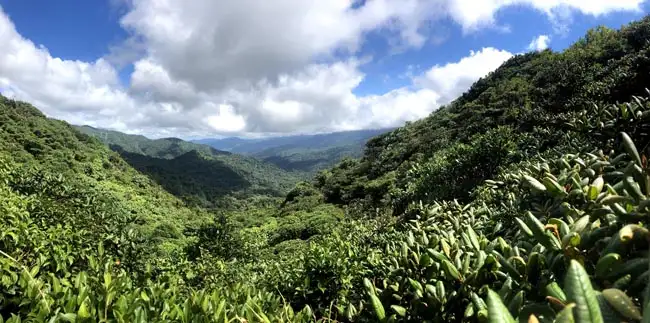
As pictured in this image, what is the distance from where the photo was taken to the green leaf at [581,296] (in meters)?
0.99

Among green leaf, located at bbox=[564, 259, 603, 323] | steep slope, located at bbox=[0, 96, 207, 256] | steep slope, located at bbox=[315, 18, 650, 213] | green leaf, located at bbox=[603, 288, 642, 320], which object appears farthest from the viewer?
steep slope, located at bbox=[0, 96, 207, 256]

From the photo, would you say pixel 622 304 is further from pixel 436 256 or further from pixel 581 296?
pixel 436 256

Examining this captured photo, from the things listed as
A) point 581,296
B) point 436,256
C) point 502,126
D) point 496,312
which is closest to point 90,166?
point 502,126

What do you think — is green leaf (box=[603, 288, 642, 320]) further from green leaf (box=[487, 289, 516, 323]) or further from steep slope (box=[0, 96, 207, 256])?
steep slope (box=[0, 96, 207, 256])

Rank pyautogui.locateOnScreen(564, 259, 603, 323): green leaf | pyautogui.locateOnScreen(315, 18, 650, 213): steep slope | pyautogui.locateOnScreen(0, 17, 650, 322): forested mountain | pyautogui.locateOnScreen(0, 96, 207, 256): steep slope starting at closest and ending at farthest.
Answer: pyautogui.locateOnScreen(564, 259, 603, 323): green leaf
pyautogui.locateOnScreen(0, 17, 650, 322): forested mountain
pyautogui.locateOnScreen(315, 18, 650, 213): steep slope
pyautogui.locateOnScreen(0, 96, 207, 256): steep slope

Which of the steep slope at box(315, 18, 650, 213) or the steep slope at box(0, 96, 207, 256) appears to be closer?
the steep slope at box(315, 18, 650, 213)

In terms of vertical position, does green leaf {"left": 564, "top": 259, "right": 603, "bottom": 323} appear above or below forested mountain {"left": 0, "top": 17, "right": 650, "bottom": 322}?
above

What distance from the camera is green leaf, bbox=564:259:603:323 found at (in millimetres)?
988

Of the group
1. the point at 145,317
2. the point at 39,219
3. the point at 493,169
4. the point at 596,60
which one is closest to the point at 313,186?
the point at 596,60

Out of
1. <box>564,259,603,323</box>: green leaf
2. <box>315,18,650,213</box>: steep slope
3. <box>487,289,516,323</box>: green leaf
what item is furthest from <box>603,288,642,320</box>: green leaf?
<box>315,18,650,213</box>: steep slope

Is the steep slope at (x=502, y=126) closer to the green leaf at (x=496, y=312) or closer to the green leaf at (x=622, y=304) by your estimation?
the green leaf at (x=622, y=304)

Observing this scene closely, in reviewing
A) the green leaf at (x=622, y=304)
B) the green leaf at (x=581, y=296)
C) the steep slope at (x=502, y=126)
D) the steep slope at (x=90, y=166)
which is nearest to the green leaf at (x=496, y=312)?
the green leaf at (x=581, y=296)

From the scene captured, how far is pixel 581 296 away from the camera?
1.01 metres

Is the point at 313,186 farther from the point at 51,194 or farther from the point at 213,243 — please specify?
the point at 51,194
